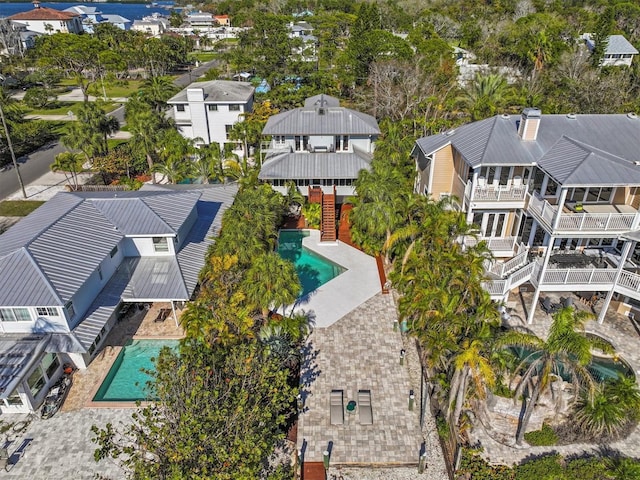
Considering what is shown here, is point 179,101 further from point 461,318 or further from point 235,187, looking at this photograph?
point 461,318

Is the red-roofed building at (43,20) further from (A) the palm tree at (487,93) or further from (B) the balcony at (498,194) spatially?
(B) the balcony at (498,194)

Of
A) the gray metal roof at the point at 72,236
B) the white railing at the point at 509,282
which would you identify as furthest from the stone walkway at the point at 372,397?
the gray metal roof at the point at 72,236

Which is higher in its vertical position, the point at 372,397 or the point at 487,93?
the point at 487,93

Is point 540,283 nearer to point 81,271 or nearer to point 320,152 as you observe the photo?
point 320,152

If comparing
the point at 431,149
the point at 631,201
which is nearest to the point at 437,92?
the point at 431,149

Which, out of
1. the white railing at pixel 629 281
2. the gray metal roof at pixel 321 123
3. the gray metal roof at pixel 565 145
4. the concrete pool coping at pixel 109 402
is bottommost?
the concrete pool coping at pixel 109 402

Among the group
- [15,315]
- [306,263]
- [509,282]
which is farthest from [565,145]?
[15,315]
